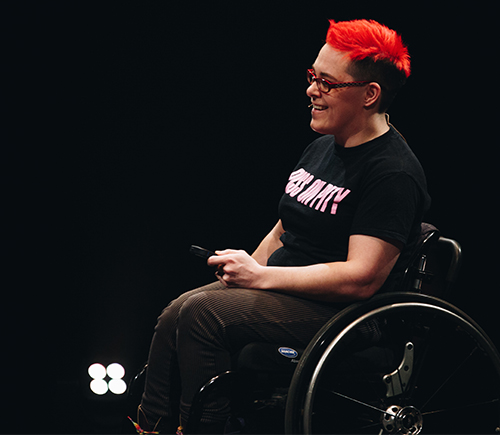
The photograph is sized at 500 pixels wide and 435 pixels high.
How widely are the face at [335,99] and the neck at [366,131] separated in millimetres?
17

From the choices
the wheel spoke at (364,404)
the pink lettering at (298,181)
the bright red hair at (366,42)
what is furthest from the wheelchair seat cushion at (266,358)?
the bright red hair at (366,42)

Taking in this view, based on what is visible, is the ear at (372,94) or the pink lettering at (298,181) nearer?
the ear at (372,94)

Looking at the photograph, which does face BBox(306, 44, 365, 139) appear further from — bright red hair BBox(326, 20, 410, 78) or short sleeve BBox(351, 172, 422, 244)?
short sleeve BBox(351, 172, 422, 244)

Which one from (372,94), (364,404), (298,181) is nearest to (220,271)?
(298,181)

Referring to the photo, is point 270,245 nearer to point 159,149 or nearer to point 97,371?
point 159,149

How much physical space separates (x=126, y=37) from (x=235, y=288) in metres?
1.26

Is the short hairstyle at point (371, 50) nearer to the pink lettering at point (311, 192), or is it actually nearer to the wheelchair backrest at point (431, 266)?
the pink lettering at point (311, 192)

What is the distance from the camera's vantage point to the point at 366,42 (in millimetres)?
1632

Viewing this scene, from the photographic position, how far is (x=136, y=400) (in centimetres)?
186

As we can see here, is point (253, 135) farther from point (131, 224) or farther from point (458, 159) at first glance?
point (458, 159)

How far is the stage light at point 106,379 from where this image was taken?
2250 millimetres

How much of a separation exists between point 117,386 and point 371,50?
1537mm

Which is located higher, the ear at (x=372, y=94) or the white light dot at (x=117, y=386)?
the ear at (x=372, y=94)

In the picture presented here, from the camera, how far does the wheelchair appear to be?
4.66 ft
